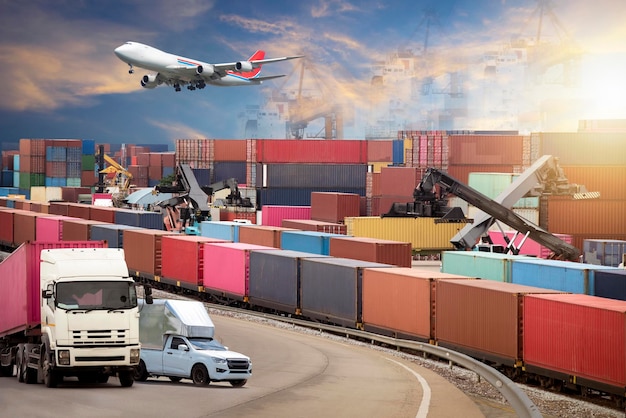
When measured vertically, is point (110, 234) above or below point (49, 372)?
above

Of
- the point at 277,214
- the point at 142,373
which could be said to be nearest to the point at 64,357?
the point at 142,373

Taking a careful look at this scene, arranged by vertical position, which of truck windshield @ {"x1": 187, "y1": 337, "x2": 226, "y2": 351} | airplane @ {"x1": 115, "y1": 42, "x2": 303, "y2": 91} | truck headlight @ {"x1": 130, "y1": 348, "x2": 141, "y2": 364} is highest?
airplane @ {"x1": 115, "y1": 42, "x2": 303, "y2": 91}

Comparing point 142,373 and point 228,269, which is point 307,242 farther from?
point 142,373

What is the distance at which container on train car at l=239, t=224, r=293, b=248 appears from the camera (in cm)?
6412

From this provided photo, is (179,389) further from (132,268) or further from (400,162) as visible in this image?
(400,162)

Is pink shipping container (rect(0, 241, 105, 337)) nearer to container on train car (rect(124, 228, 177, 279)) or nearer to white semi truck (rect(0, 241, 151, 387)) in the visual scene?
white semi truck (rect(0, 241, 151, 387))

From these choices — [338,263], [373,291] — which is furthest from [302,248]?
[373,291]

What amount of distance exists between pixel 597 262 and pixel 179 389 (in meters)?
41.7

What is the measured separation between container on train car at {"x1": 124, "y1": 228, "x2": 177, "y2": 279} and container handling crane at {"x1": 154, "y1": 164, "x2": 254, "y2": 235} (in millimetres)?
20216

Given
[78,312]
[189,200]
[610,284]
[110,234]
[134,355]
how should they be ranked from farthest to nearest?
[189,200] → [110,234] → [610,284] → [134,355] → [78,312]

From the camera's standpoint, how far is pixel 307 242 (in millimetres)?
59781

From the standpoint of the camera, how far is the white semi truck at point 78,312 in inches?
882

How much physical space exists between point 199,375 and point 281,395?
3.23 m

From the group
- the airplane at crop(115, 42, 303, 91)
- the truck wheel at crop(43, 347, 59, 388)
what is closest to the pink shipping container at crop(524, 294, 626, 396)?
the truck wheel at crop(43, 347, 59, 388)
